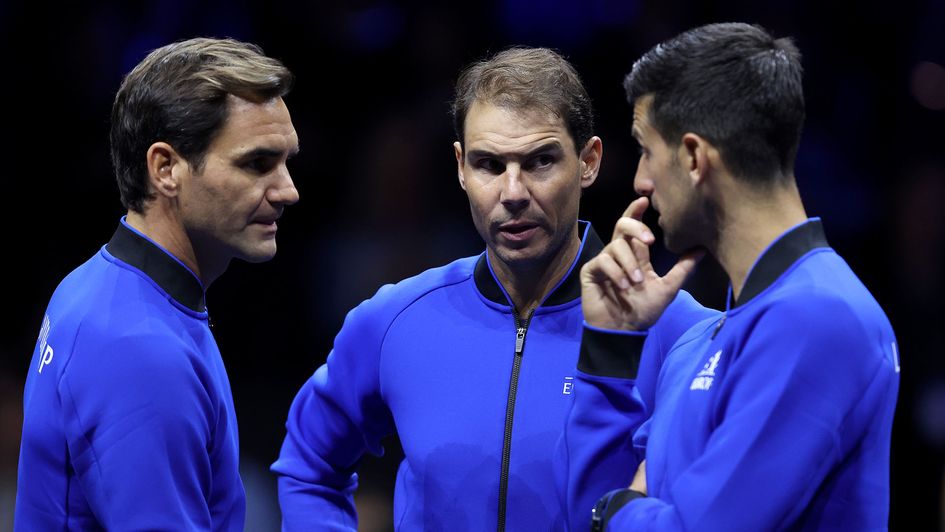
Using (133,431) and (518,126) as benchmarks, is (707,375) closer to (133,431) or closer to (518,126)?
(518,126)

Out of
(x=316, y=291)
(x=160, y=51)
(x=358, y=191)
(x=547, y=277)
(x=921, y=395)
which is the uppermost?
(x=160, y=51)

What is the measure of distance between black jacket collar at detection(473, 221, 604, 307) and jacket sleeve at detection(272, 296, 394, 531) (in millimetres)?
326

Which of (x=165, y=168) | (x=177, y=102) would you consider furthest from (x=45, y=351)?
(x=177, y=102)

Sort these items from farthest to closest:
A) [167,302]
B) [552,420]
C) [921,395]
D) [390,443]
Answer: [921,395]
[390,443]
[552,420]
[167,302]

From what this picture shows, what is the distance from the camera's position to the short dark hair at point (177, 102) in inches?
123

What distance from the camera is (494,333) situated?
11.5ft

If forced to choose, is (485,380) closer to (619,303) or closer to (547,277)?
(547,277)

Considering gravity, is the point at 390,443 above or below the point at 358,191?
below

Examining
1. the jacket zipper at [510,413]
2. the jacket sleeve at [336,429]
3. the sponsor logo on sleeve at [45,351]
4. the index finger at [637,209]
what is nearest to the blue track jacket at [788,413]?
the index finger at [637,209]

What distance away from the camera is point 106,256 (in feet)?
10.3

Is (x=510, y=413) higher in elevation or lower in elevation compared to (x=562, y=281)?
lower

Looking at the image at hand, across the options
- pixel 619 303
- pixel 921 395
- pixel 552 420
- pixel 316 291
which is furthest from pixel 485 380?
pixel 921 395

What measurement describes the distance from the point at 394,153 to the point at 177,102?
3978 mm

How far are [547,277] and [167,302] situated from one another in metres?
1.09
